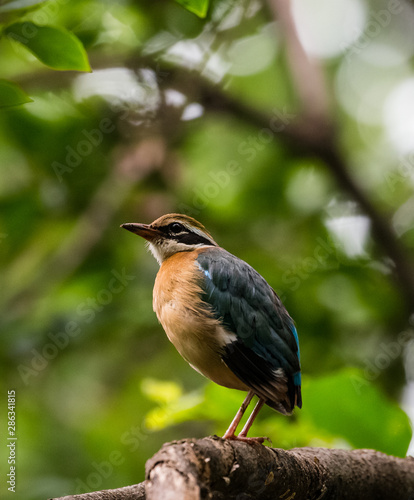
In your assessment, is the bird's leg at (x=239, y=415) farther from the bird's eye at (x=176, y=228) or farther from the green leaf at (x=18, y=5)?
the green leaf at (x=18, y=5)

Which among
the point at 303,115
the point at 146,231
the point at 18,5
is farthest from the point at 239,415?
the point at 303,115

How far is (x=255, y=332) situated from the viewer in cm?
419

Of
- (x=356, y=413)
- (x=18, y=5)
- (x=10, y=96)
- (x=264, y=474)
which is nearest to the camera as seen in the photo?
(x=10, y=96)

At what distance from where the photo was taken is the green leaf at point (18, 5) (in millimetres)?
2793

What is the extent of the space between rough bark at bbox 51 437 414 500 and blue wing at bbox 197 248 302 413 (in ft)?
1.38

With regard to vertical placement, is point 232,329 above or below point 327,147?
below

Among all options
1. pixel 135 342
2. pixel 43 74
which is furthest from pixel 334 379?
pixel 43 74

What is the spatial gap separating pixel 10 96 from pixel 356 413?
3058mm

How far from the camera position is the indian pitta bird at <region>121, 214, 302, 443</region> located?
4070 millimetres

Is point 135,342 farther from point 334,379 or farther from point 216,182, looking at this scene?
point 334,379

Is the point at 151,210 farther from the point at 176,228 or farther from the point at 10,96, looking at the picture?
the point at 10,96

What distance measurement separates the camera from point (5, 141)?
6812 mm

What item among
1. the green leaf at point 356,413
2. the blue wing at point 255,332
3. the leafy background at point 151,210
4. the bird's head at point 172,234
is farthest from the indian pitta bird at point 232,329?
the leafy background at point 151,210

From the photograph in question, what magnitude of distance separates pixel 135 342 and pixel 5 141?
108 inches
